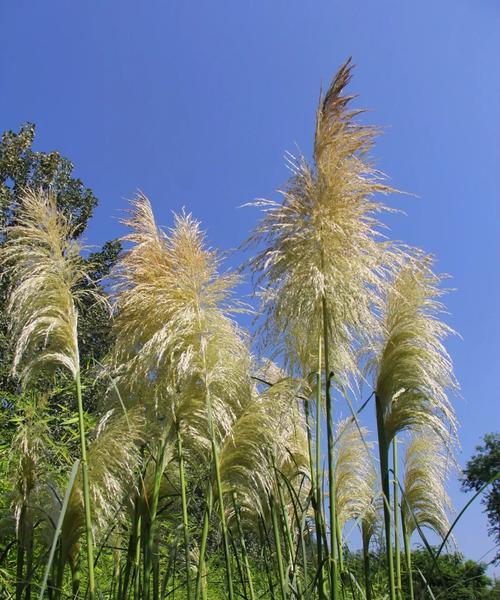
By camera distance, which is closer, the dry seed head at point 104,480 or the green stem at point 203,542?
the green stem at point 203,542

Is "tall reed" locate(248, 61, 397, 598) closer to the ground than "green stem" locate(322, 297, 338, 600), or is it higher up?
higher up

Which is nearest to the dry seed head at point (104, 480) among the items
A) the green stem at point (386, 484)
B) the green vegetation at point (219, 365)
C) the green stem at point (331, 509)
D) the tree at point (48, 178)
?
the green vegetation at point (219, 365)

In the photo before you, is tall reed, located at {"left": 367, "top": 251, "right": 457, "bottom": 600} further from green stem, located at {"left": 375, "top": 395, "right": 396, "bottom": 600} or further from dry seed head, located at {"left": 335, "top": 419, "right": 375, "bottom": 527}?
dry seed head, located at {"left": 335, "top": 419, "right": 375, "bottom": 527}

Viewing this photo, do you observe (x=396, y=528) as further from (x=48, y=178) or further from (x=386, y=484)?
(x=48, y=178)

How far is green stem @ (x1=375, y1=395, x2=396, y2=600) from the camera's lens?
2.66m

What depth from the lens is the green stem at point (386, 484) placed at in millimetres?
2656

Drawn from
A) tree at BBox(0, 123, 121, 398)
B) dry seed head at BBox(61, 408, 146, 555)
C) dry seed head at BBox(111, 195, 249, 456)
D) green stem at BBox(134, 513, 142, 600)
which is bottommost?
green stem at BBox(134, 513, 142, 600)

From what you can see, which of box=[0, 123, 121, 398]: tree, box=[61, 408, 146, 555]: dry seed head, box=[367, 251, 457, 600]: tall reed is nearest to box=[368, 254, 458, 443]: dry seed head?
box=[367, 251, 457, 600]: tall reed

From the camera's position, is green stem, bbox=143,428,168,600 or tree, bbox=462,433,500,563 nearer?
green stem, bbox=143,428,168,600

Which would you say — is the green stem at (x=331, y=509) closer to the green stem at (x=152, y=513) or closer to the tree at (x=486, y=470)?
the green stem at (x=152, y=513)

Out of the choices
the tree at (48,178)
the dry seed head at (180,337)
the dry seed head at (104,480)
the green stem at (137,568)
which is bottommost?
the green stem at (137,568)

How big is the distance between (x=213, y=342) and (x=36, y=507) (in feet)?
3.59

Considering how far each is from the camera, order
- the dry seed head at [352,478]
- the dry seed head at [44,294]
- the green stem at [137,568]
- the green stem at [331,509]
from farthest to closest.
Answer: the dry seed head at [352,478] < the dry seed head at [44,294] < the green stem at [137,568] < the green stem at [331,509]

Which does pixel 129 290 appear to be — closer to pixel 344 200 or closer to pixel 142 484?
pixel 142 484
